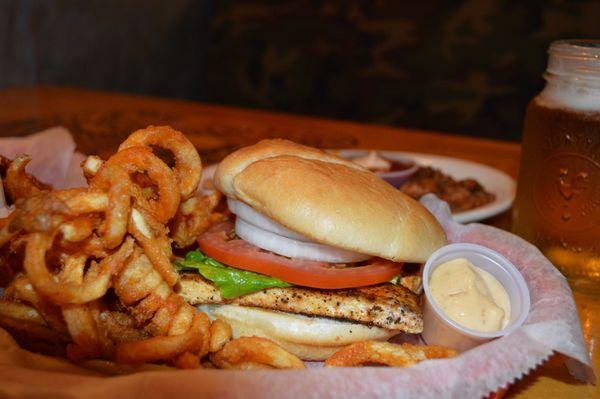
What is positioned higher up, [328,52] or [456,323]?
[456,323]

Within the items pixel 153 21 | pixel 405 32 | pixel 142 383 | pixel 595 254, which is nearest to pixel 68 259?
pixel 142 383

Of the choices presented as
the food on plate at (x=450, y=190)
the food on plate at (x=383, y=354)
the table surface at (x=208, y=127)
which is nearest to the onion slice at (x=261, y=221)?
the food on plate at (x=383, y=354)

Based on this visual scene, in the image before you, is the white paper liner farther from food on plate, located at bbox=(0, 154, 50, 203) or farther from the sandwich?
the sandwich

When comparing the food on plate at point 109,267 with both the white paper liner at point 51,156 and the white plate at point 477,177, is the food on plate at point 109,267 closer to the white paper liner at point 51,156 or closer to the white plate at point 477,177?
the white paper liner at point 51,156

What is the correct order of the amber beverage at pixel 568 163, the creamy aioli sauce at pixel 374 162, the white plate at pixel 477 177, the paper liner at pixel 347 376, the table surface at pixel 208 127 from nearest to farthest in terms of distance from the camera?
the paper liner at pixel 347 376 → the amber beverage at pixel 568 163 → the white plate at pixel 477 177 → the creamy aioli sauce at pixel 374 162 → the table surface at pixel 208 127

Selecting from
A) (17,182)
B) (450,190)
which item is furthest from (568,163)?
(17,182)

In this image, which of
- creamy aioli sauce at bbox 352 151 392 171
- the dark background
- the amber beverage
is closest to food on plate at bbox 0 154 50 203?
creamy aioli sauce at bbox 352 151 392 171

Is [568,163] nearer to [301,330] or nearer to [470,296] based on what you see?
[470,296]
